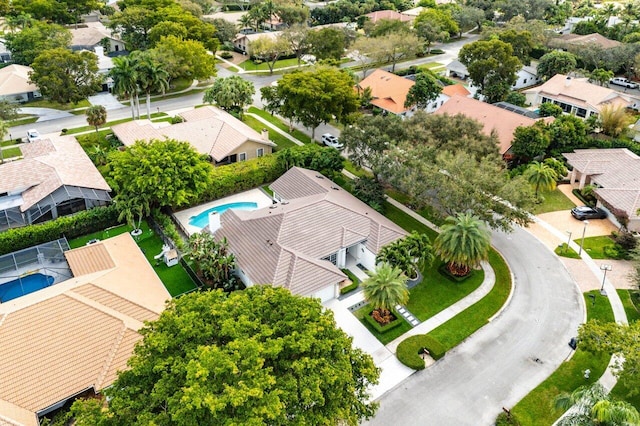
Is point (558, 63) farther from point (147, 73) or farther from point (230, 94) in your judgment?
point (147, 73)

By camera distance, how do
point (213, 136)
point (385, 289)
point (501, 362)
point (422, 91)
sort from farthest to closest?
point (422, 91), point (213, 136), point (385, 289), point (501, 362)

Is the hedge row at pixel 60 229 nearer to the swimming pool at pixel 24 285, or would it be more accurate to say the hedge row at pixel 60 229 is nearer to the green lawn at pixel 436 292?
the swimming pool at pixel 24 285

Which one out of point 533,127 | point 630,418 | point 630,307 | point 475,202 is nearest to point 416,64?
point 533,127

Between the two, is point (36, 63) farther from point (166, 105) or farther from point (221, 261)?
point (221, 261)

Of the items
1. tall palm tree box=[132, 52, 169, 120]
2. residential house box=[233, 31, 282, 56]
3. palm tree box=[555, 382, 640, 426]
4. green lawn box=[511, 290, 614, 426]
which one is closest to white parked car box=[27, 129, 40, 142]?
tall palm tree box=[132, 52, 169, 120]

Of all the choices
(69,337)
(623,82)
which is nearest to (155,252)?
(69,337)
